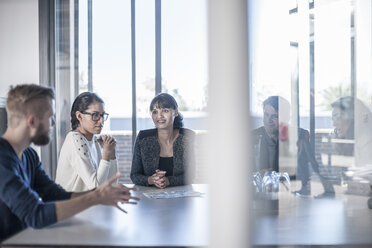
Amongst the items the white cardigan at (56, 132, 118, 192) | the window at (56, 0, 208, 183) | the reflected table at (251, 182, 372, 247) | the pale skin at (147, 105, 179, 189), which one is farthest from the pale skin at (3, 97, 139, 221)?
the window at (56, 0, 208, 183)

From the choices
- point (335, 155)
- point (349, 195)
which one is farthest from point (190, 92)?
point (349, 195)

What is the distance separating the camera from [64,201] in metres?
1.16

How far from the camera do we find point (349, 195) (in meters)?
1.57

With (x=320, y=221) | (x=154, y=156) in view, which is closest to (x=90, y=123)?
(x=154, y=156)

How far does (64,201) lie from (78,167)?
34.9 inches

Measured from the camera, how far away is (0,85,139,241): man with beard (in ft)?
3.71

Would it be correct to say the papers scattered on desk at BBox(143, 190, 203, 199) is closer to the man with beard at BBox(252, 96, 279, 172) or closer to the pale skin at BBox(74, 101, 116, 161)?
the pale skin at BBox(74, 101, 116, 161)

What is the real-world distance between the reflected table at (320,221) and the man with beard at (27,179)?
0.55m

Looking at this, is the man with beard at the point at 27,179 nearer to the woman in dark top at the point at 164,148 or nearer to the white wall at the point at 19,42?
the woman in dark top at the point at 164,148

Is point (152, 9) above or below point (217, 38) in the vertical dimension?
above

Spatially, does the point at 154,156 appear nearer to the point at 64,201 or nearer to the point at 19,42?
the point at 64,201

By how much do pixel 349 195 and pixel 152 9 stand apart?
288 centimetres

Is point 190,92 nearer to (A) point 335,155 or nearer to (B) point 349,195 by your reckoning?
(A) point 335,155

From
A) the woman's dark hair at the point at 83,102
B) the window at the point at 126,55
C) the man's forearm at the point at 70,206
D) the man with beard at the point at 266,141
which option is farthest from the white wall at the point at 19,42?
the man with beard at the point at 266,141
